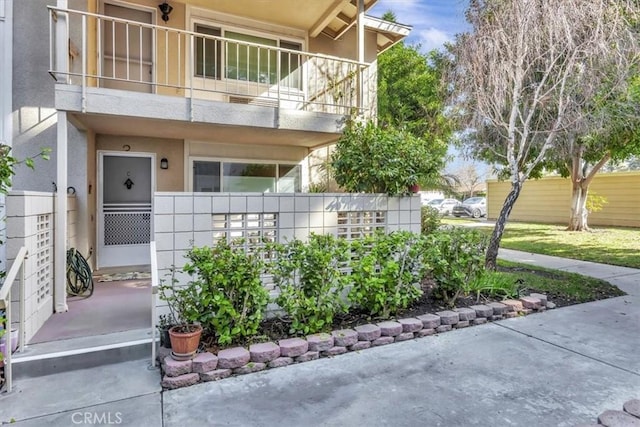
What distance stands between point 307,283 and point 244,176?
14.8ft

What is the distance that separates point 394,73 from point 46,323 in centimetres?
1457

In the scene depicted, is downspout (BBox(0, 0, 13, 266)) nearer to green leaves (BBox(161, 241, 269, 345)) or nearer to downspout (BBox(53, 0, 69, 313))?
downspout (BBox(53, 0, 69, 313))

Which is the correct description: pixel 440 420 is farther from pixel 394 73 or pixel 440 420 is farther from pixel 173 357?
pixel 394 73

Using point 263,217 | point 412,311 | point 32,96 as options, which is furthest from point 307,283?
point 32,96

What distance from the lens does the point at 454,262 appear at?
5.67 metres

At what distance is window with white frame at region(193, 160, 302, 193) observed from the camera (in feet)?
26.9

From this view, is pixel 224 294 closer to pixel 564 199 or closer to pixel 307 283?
pixel 307 283

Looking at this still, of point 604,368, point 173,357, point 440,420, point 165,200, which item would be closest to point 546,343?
point 604,368

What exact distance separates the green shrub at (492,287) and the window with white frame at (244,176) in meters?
4.49

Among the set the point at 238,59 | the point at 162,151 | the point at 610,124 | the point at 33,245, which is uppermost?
the point at 238,59

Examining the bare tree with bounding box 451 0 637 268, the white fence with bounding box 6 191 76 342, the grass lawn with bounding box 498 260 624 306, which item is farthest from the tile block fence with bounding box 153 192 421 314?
the bare tree with bounding box 451 0 637 268

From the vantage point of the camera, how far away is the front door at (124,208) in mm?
7559

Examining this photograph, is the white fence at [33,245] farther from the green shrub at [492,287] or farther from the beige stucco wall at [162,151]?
the green shrub at [492,287]

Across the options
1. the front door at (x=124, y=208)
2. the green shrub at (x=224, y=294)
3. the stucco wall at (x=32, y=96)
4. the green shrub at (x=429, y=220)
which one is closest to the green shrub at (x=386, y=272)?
the green shrub at (x=224, y=294)
